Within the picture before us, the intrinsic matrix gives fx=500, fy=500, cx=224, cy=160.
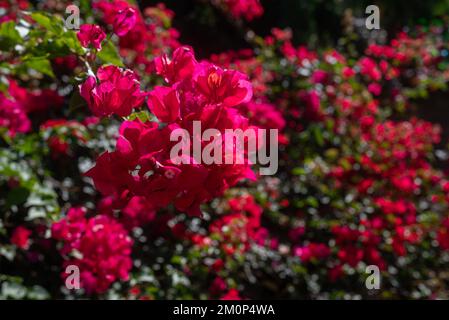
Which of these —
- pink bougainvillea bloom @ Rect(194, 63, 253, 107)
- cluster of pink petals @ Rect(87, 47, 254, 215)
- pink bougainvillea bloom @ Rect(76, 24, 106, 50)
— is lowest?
cluster of pink petals @ Rect(87, 47, 254, 215)

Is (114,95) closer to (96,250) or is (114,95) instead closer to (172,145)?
(172,145)

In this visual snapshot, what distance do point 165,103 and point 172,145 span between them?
0.24 ft

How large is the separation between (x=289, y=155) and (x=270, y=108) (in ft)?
1.57

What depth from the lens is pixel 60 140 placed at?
194 centimetres

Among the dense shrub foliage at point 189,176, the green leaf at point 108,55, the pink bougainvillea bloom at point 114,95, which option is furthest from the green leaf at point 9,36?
the pink bougainvillea bloom at point 114,95

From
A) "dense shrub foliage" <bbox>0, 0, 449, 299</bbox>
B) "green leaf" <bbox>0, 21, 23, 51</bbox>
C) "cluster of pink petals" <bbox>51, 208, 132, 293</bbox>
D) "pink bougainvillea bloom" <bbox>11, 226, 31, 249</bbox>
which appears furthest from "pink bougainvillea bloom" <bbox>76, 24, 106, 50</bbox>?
"pink bougainvillea bloom" <bbox>11, 226, 31, 249</bbox>

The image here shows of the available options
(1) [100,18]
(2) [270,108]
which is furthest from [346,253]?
(1) [100,18]

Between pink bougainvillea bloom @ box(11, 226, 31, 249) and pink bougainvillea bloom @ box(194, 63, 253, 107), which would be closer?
pink bougainvillea bloom @ box(194, 63, 253, 107)

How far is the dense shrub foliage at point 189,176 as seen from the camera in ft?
2.85

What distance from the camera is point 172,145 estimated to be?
0.83 meters

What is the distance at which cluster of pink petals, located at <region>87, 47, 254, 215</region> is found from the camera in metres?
0.81

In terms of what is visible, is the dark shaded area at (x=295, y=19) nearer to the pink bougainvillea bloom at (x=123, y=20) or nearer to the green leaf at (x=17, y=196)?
the green leaf at (x=17, y=196)

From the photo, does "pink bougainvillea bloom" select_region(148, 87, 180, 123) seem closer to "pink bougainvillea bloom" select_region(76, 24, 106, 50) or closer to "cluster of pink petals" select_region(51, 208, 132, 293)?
"pink bougainvillea bloom" select_region(76, 24, 106, 50)

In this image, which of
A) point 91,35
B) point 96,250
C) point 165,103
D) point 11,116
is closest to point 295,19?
point 11,116
